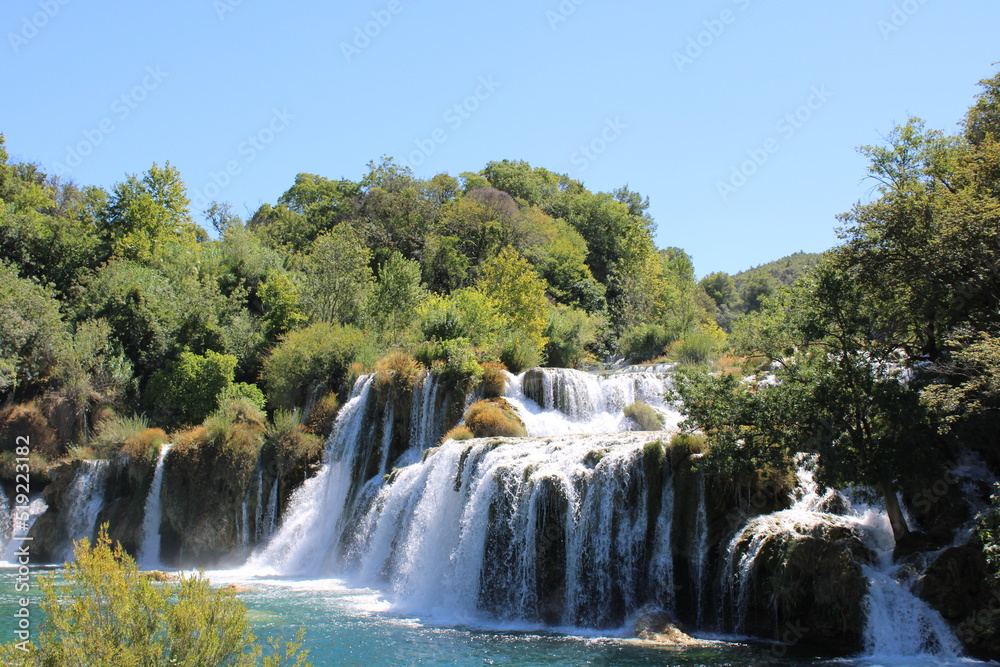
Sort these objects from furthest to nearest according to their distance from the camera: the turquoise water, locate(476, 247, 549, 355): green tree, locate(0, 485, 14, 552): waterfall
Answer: locate(476, 247, 549, 355): green tree → locate(0, 485, 14, 552): waterfall → the turquoise water

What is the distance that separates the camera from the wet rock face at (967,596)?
1126 centimetres

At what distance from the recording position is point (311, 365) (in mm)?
28094

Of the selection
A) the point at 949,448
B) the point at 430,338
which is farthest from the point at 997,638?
the point at 430,338

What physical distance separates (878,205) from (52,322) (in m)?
29.6

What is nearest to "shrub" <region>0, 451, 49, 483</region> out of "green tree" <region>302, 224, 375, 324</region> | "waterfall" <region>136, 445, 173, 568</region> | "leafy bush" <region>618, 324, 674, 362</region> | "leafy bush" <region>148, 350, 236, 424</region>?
"leafy bush" <region>148, 350, 236, 424</region>

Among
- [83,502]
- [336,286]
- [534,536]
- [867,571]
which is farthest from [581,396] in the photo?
[83,502]

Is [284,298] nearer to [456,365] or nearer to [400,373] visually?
[400,373]

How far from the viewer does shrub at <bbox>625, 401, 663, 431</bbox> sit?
22580 millimetres

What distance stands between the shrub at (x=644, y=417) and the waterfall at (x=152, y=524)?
15.1 m

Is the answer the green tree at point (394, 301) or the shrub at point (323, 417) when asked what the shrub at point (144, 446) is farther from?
the green tree at point (394, 301)

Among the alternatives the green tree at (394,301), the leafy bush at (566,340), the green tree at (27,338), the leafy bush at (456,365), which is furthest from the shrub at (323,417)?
the green tree at (27,338)

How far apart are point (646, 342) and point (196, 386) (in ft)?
67.2

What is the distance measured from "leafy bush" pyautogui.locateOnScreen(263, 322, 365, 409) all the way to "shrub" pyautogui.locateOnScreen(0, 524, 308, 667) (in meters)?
21.7

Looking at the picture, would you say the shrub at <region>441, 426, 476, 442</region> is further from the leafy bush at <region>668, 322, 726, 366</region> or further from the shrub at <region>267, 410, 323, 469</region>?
the leafy bush at <region>668, 322, 726, 366</region>
